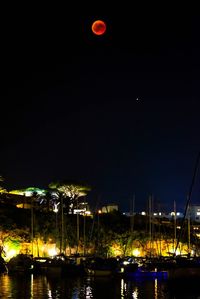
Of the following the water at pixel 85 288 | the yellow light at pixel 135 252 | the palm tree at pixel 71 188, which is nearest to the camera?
the water at pixel 85 288

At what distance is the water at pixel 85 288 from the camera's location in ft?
113

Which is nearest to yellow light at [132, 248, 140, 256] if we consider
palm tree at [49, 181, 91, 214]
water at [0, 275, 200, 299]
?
water at [0, 275, 200, 299]

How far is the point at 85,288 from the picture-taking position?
3850 centimetres

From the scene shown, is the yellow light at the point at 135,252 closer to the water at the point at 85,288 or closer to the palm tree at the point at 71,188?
the water at the point at 85,288

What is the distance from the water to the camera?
34375mm

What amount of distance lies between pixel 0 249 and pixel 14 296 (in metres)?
22.9

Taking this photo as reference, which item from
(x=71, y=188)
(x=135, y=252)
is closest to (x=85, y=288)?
(x=135, y=252)

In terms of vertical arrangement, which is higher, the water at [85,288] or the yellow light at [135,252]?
the yellow light at [135,252]

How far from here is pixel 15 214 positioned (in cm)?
6694

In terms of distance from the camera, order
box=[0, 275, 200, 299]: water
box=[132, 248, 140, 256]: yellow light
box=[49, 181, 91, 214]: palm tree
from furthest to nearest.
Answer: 1. box=[49, 181, 91, 214]: palm tree
2. box=[132, 248, 140, 256]: yellow light
3. box=[0, 275, 200, 299]: water

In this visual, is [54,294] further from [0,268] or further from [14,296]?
[0,268]

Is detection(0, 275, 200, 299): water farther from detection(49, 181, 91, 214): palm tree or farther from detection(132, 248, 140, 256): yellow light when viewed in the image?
detection(49, 181, 91, 214): palm tree

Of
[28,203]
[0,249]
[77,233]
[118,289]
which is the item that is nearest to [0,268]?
[0,249]

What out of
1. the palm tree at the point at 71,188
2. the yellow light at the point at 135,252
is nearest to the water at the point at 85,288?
the yellow light at the point at 135,252
